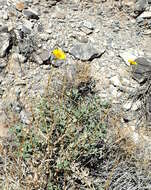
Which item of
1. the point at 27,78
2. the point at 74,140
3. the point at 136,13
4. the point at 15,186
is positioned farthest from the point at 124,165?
the point at 136,13

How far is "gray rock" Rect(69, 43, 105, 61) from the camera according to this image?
3.46 metres

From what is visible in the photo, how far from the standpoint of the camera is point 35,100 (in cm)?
311

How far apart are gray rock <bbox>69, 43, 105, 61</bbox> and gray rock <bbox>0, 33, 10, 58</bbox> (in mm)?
681

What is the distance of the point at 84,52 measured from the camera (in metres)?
3.48

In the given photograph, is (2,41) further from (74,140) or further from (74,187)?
(74,187)

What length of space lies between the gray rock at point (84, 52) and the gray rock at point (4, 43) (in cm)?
68

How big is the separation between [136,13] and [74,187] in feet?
7.88

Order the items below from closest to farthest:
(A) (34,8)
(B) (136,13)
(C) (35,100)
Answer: (C) (35,100) < (A) (34,8) < (B) (136,13)

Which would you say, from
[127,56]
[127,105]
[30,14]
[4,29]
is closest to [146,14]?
[127,56]

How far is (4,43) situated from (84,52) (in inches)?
33.8

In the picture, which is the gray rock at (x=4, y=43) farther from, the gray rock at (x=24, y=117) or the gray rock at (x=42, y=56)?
the gray rock at (x=24, y=117)

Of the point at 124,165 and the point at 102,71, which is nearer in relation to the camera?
the point at 124,165

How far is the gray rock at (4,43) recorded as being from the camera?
328cm

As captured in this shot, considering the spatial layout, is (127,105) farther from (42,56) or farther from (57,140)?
(57,140)
